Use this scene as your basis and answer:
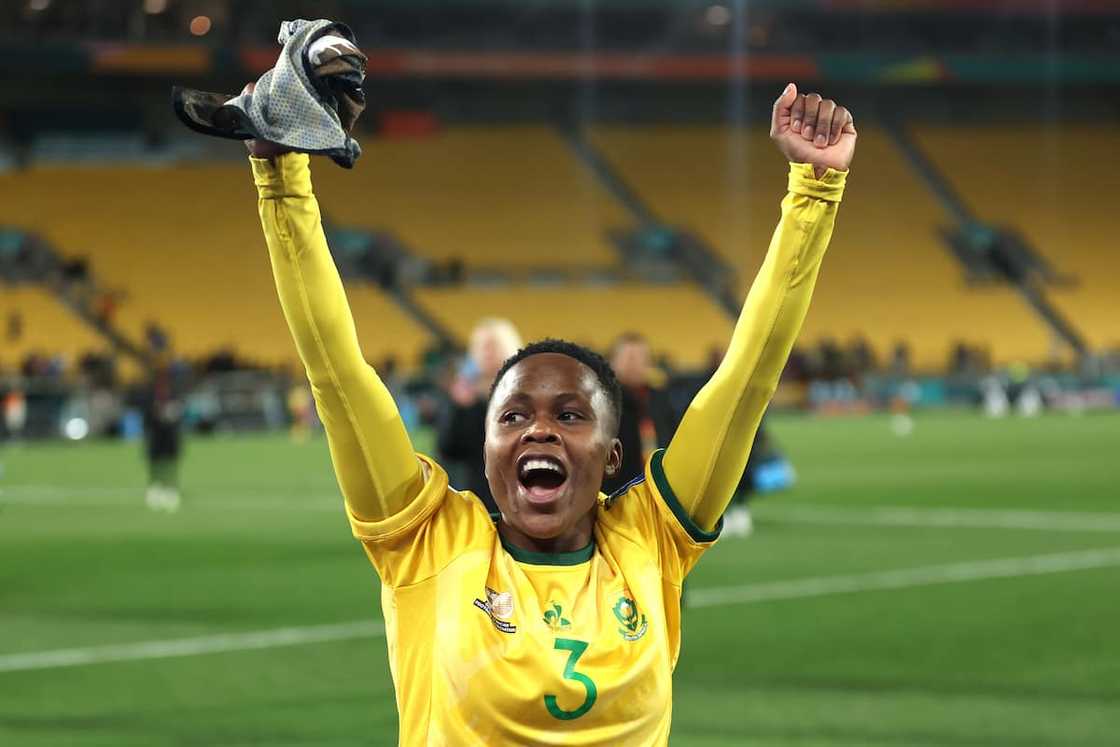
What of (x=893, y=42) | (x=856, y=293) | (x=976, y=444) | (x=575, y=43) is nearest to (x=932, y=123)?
(x=893, y=42)

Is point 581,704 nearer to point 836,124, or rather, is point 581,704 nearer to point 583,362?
point 583,362

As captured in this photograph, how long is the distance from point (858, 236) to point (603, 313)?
32.1ft

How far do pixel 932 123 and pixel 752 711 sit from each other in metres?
53.9

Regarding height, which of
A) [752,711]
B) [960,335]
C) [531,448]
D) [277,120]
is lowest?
[960,335]

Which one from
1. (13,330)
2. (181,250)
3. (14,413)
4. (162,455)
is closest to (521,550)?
(162,455)

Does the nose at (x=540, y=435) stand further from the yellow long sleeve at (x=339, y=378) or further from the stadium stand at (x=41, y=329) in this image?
the stadium stand at (x=41, y=329)

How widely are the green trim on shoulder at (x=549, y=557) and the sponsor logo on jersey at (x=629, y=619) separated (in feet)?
0.40

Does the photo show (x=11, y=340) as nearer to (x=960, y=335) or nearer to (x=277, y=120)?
(x=960, y=335)

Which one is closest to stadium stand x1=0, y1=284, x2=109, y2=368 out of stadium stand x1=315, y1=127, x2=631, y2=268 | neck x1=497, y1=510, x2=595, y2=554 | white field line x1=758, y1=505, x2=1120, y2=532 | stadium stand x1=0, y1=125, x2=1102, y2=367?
stadium stand x1=0, y1=125, x2=1102, y2=367

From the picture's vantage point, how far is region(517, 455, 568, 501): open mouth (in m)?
3.69

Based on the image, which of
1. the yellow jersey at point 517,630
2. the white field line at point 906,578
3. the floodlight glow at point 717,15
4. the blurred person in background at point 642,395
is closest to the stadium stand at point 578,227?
the floodlight glow at point 717,15

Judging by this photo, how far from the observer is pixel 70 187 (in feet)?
165

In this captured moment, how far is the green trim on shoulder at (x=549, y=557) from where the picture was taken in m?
3.80

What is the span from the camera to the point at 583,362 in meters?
3.89
